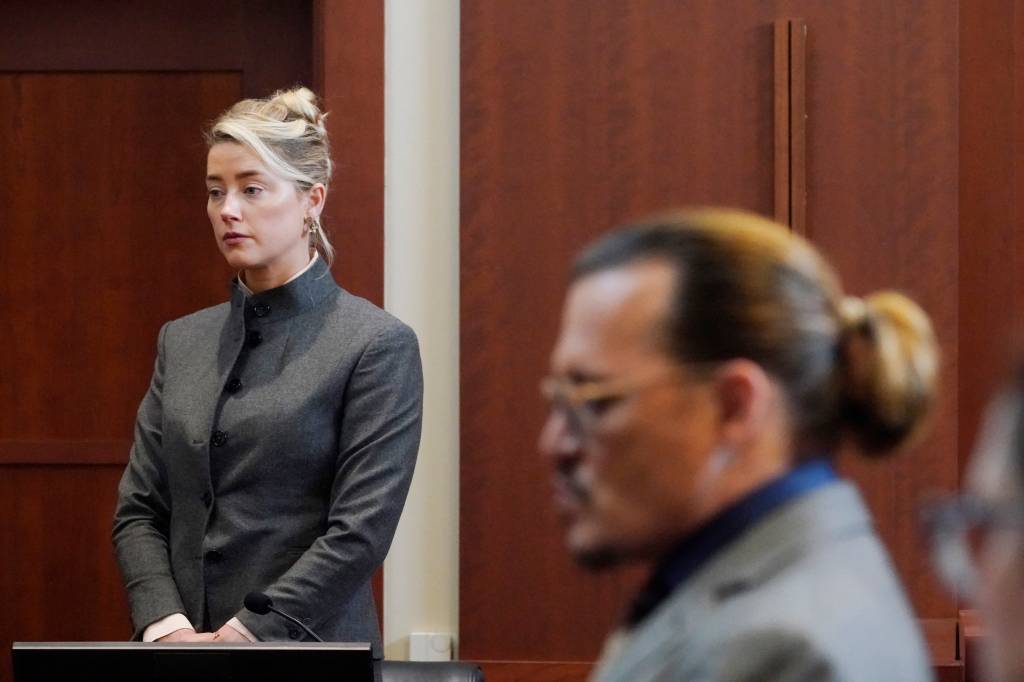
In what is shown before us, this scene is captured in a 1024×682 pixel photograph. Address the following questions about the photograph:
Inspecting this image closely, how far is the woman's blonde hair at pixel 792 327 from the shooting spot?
944 millimetres

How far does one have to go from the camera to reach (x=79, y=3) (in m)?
3.48

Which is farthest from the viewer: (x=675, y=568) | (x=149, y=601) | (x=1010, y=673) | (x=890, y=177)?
(x=890, y=177)

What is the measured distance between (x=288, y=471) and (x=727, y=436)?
1.36m

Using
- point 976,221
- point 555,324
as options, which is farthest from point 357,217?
point 976,221

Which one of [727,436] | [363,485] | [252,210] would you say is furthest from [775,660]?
[252,210]

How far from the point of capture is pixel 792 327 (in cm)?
95

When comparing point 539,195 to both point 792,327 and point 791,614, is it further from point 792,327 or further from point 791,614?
point 791,614

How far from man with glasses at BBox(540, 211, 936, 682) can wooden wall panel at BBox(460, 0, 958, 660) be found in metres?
2.22

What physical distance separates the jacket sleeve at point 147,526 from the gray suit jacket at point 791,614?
1.43 metres

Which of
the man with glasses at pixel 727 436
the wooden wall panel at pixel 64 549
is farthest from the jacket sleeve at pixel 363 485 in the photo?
the wooden wall panel at pixel 64 549

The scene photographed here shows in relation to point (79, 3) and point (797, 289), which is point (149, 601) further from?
point (79, 3)

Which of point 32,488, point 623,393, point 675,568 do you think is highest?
point 623,393

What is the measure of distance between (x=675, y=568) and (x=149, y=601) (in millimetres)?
1470

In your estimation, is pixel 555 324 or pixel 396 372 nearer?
pixel 396 372
